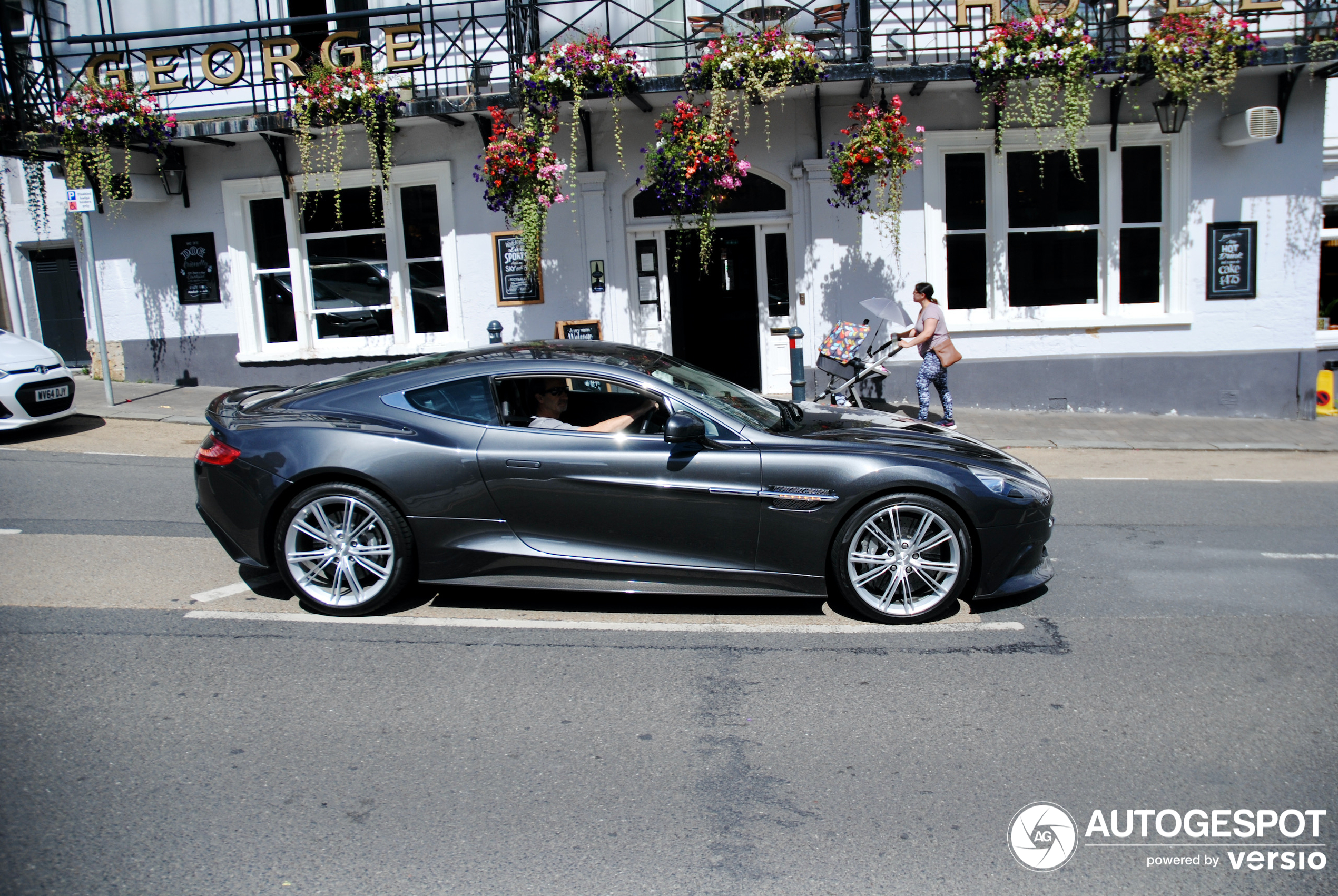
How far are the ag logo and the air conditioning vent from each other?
36.7 feet

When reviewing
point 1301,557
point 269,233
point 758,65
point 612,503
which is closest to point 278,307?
point 269,233

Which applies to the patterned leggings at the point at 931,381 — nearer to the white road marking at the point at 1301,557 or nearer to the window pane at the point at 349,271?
the white road marking at the point at 1301,557

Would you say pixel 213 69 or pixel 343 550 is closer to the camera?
pixel 343 550

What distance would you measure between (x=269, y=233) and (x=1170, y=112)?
11.7 metres

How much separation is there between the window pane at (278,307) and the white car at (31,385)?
125 inches

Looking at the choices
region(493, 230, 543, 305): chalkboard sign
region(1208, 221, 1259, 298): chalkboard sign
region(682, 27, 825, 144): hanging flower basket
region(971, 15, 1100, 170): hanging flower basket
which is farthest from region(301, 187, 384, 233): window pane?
region(1208, 221, 1259, 298): chalkboard sign

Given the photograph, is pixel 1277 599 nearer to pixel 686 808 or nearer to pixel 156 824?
pixel 686 808

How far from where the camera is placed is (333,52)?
12719 millimetres

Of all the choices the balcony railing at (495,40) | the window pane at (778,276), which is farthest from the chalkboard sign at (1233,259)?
the window pane at (778,276)

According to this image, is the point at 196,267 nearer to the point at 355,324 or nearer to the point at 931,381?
the point at 355,324

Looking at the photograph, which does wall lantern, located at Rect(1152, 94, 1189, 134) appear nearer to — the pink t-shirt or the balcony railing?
the balcony railing

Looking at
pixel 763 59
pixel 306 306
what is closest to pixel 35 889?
pixel 763 59

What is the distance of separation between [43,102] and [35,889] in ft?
43.6

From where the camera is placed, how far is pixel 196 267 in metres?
13.7
